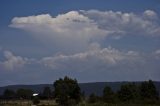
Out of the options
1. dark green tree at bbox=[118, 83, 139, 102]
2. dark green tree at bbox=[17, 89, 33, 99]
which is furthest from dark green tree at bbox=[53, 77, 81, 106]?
dark green tree at bbox=[17, 89, 33, 99]

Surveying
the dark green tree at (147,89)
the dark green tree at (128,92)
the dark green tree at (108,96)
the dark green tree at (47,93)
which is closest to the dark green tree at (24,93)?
the dark green tree at (47,93)

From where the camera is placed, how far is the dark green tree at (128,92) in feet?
407

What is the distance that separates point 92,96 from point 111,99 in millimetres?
9626

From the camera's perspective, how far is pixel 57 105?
103 meters

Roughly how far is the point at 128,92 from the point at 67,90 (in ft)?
66.5

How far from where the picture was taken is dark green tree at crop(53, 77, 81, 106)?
111 metres

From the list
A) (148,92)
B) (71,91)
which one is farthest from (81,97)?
(148,92)

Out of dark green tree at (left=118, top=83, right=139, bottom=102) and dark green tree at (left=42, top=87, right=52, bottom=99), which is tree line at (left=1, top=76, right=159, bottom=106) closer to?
dark green tree at (left=118, top=83, right=139, bottom=102)

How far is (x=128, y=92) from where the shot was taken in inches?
4980

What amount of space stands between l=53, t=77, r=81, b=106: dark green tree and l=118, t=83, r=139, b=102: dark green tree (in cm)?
1429

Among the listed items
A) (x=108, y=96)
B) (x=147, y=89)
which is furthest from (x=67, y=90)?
(x=147, y=89)

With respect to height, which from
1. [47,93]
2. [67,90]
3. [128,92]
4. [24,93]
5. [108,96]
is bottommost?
[108,96]

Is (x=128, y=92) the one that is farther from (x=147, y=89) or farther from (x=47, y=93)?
(x=47, y=93)

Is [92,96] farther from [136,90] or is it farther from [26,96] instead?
[26,96]
